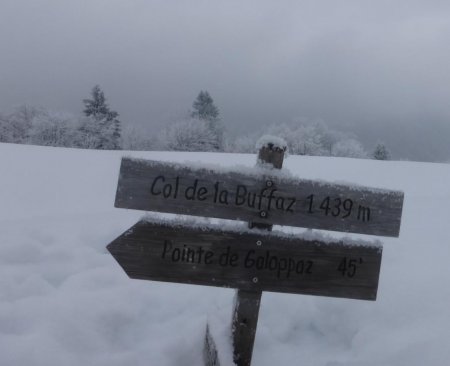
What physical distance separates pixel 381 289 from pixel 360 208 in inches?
66.3

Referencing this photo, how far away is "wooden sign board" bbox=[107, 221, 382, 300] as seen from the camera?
204 centimetres

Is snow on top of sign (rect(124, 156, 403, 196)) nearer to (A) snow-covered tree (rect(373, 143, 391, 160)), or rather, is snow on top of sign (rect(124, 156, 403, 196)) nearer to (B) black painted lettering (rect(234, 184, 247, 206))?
(B) black painted lettering (rect(234, 184, 247, 206))

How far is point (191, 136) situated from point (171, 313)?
35905 mm

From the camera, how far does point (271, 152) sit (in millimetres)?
2131

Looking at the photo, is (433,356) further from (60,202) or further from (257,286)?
(60,202)

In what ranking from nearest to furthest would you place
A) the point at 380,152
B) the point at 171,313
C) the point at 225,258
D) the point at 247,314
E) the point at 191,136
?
the point at 225,258 → the point at 247,314 → the point at 171,313 → the point at 380,152 → the point at 191,136

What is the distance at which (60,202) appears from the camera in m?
7.17

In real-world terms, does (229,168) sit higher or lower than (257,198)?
higher

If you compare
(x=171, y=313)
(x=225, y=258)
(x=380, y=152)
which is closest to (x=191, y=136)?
(x=380, y=152)

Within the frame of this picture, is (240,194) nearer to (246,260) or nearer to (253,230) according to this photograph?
(253,230)

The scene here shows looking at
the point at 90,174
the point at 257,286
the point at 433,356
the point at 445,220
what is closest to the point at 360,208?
the point at 257,286

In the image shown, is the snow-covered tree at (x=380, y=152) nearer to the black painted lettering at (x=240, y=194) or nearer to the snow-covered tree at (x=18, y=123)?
the snow-covered tree at (x=18, y=123)

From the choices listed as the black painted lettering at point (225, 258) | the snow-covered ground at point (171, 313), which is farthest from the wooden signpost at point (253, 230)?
the snow-covered ground at point (171, 313)

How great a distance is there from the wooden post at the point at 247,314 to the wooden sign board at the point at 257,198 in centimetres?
11
